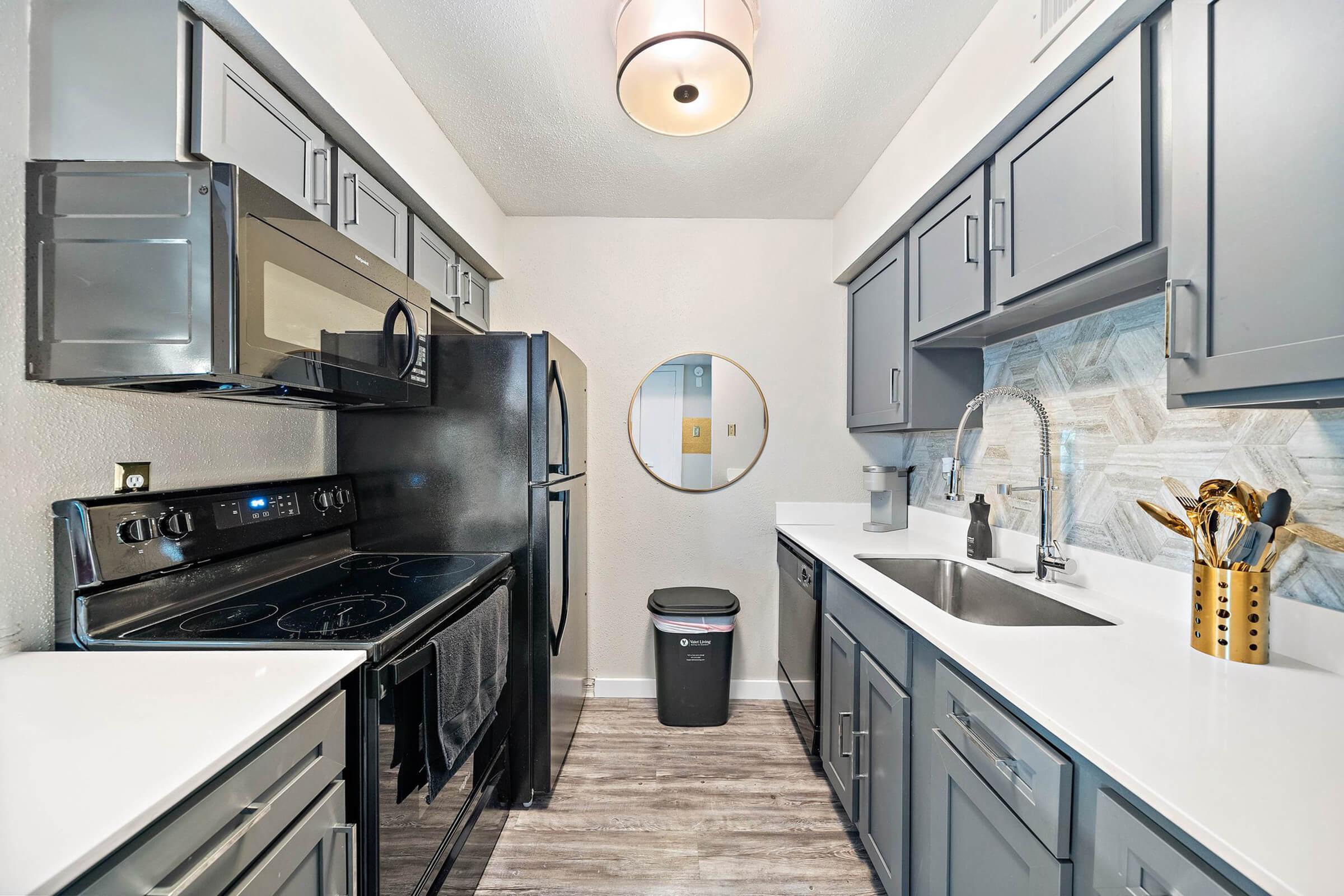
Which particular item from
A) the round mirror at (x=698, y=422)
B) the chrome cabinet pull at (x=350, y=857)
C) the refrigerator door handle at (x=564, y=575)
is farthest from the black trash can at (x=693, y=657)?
the chrome cabinet pull at (x=350, y=857)

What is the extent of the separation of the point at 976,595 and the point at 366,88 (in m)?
2.42

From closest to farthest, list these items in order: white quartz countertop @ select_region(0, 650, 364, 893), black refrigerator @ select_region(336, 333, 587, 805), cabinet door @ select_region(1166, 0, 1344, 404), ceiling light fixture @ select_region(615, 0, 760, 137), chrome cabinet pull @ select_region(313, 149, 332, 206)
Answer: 1. white quartz countertop @ select_region(0, 650, 364, 893)
2. cabinet door @ select_region(1166, 0, 1344, 404)
3. ceiling light fixture @ select_region(615, 0, 760, 137)
4. chrome cabinet pull @ select_region(313, 149, 332, 206)
5. black refrigerator @ select_region(336, 333, 587, 805)

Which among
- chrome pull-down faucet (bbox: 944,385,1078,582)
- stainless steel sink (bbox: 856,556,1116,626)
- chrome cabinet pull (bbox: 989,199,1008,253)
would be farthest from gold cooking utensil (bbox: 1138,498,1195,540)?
chrome cabinet pull (bbox: 989,199,1008,253)

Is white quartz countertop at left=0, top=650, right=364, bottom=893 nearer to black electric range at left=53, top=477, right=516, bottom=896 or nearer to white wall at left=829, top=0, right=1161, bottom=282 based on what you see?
black electric range at left=53, top=477, right=516, bottom=896

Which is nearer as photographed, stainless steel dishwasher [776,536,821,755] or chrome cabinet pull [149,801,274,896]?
chrome cabinet pull [149,801,274,896]

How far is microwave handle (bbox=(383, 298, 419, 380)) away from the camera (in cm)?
155

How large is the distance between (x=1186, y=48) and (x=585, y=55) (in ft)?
4.81

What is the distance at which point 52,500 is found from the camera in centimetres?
113

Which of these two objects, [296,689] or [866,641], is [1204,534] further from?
[296,689]

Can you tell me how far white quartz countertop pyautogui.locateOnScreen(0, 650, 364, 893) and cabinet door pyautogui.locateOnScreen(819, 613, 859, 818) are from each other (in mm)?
1421

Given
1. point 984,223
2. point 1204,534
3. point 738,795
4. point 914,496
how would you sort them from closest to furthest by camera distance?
point 1204,534 < point 984,223 < point 738,795 < point 914,496

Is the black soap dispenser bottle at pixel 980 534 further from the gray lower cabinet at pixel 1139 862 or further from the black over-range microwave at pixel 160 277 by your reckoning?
the black over-range microwave at pixel 160 277

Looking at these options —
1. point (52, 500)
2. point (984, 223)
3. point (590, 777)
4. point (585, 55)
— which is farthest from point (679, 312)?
point (52, 500)

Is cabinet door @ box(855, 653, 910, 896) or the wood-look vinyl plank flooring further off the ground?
Result: cabinet door @ box(855, 653, 910, 896)
